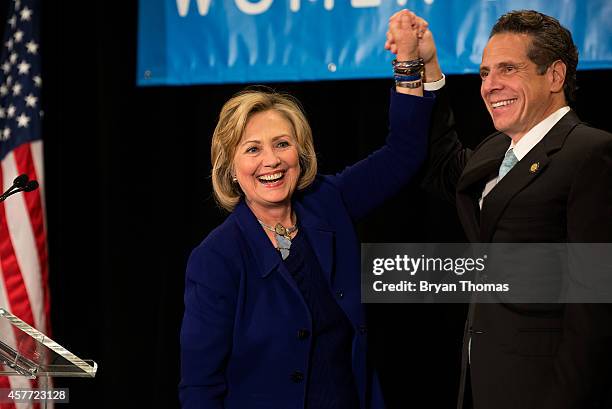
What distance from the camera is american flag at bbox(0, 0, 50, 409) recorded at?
10.7 feet

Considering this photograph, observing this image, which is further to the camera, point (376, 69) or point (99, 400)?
point (99, 400)

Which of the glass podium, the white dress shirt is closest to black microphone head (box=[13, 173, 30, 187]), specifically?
the glass podium

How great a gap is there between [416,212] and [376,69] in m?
0.56

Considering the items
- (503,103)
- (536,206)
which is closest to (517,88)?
(503,103)

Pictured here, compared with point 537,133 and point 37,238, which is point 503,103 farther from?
point 37,238

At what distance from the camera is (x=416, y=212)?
3.14 m

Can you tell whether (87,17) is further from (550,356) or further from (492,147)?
(550,356)

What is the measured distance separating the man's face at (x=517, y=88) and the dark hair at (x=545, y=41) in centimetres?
1

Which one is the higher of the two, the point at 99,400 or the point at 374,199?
the point at 374,199

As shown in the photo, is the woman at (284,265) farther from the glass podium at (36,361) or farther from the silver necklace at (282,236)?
the glass podium at (36,361)

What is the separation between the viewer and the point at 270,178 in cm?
207

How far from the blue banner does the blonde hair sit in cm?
97

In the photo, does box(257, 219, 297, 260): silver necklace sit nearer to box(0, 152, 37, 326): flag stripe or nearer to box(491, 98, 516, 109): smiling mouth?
box(491, 98, 516, 109): smiling mouth

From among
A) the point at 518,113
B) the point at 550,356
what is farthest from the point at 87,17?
the point at 550,356
